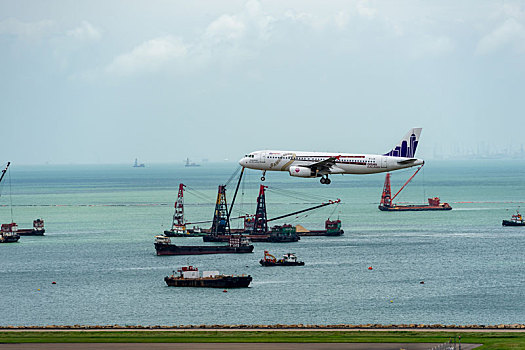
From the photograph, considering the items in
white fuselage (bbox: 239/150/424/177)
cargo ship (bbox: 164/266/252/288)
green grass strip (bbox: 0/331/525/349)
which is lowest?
cargo ship (bbox: 164/266/252/288)

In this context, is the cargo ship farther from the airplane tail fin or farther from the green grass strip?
the green grass strip

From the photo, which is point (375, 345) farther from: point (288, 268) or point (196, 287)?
point (288, 268)

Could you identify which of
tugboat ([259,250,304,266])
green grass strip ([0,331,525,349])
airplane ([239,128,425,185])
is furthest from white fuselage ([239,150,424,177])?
tugboat ([259,250,304,266])

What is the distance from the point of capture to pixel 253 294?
487ft

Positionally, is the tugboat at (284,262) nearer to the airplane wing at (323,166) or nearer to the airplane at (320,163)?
the airplane at (320,163)

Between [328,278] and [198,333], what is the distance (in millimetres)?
74816

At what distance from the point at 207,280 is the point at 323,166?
57819 millimetres

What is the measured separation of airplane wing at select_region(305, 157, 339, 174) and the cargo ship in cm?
5319

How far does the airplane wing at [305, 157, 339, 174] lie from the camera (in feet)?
351

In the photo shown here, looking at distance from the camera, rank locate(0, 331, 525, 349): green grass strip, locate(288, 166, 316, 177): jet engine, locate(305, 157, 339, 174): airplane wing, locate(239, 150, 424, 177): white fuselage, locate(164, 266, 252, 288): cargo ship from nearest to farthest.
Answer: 1. locate(0, 331, 525, 349): green grass strip
2. locate(305, 157, 339, 174): airplane wing
3. locate(239, 150, 424, 177): white fuselage
4. locate(288, 166, 316, 177): jet engine
5. locate(164, 266, 252, 288): cargo ship

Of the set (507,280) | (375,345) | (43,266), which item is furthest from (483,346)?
(43,266)

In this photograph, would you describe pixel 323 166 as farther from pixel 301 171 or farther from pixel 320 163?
pixel 301 171

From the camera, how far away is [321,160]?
10844cm

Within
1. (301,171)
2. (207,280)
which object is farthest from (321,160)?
(207,280)
